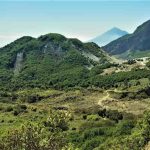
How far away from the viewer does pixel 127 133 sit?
14475 cm

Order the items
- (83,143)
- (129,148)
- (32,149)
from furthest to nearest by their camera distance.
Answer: (83,143)
(129,148)
(32,149)

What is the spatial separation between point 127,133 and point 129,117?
2894 centimetres

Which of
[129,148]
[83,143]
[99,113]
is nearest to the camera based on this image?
[129,148]

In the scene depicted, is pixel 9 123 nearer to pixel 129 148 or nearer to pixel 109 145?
pixel 109 145

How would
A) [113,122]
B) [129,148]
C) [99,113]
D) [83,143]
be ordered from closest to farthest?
[129,148], [83,143], [113,122], [99,113]

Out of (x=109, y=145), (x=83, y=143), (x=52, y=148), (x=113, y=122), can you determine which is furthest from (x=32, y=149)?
(x=113, y=122)

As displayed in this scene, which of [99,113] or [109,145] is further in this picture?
[99,113]

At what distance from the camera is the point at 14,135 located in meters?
65.0

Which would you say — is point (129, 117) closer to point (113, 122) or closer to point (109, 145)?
point (113, 122)

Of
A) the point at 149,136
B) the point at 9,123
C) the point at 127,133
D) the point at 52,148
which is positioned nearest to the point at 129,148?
the point at 149,136

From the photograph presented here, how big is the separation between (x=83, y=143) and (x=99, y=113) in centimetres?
4246

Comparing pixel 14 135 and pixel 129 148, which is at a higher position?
pixel 14 135

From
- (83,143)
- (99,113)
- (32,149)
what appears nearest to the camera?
(32,149)

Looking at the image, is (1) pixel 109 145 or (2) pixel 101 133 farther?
(2) pixel 101 133
